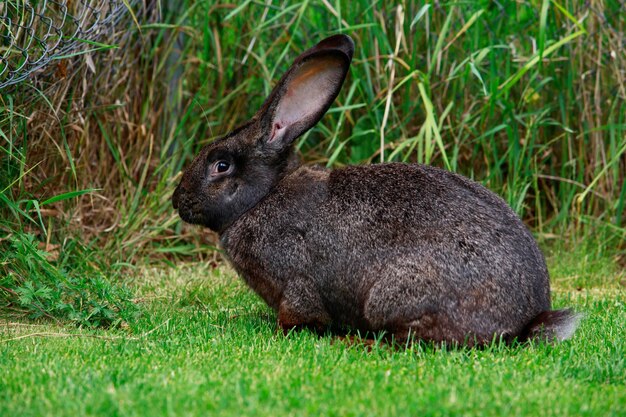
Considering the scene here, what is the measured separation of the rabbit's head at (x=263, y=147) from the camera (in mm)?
4480

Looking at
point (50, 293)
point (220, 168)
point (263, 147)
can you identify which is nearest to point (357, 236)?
point (263, 147)

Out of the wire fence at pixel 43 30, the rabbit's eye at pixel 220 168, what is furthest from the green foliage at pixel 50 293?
the wire fence at pixel 43 30

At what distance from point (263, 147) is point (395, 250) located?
3.18 ft

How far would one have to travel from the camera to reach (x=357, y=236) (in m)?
4.16

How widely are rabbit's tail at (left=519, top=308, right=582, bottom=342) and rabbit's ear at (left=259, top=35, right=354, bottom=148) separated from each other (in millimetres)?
1469

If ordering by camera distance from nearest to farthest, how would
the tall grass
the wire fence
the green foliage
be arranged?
the green foliage
the wire fence
the tall grass

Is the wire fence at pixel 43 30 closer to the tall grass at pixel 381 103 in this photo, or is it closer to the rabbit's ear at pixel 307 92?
the tall grass at pixel 381 103

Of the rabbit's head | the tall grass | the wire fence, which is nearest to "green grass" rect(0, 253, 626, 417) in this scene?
the rabbit's head

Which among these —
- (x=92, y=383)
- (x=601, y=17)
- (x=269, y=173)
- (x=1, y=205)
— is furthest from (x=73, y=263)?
(x=601, y=17)

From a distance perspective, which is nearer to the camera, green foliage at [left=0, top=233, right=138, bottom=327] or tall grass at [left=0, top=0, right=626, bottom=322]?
green foliage at [left=0, top=233, right=138, bottom=327]

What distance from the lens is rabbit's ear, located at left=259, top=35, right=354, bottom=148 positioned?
4449 mm

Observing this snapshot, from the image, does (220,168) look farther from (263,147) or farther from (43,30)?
(43,30)

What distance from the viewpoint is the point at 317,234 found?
4.27m

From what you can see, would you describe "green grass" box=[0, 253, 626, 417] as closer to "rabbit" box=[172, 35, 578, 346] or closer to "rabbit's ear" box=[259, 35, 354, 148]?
"rabbit" box=[172, 35, 578, 346]
